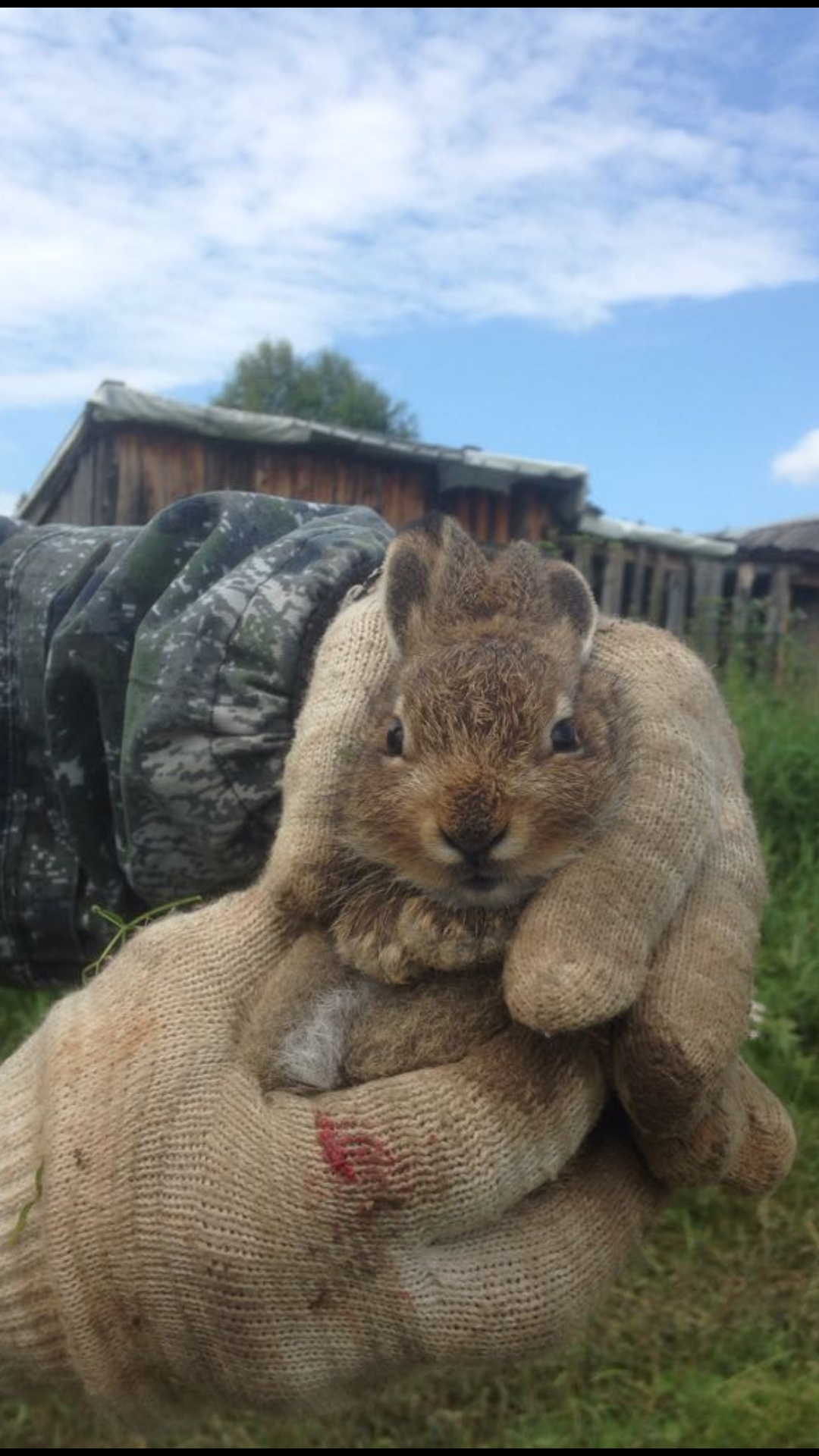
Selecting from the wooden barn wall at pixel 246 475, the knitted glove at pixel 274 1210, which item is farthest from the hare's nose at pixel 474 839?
the wooden barn wall at pixel 246 475

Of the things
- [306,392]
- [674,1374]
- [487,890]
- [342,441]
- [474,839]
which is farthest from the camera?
[306,392]

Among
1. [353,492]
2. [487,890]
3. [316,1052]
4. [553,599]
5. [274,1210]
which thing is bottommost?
[274,1210]

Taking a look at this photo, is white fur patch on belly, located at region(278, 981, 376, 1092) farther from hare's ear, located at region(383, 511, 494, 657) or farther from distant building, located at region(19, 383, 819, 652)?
distant building, located at region(19, 383, 819, 652)

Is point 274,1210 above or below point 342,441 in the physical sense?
below

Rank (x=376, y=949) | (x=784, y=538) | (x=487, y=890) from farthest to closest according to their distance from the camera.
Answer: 1. (x=784, y=538)
2. (x=376, y=949)
3. (x=487, y=890)

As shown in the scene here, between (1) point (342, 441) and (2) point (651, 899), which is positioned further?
(1) point (342, 441)

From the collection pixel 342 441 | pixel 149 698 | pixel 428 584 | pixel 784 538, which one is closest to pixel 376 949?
pixel 428 584

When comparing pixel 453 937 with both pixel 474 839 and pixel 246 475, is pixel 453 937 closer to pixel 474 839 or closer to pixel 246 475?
pixel 474 839
